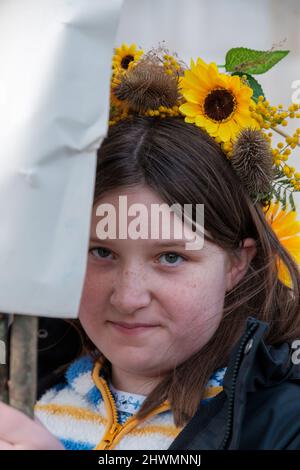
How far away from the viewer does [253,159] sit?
1.42m

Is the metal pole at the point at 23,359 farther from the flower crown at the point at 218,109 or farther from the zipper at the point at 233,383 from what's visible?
the flower crown at the point at 218,109

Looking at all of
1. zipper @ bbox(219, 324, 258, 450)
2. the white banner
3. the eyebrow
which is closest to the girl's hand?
the white banner

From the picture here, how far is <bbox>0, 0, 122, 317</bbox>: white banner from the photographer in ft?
3.05

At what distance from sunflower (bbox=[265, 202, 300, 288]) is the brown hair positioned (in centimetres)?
7

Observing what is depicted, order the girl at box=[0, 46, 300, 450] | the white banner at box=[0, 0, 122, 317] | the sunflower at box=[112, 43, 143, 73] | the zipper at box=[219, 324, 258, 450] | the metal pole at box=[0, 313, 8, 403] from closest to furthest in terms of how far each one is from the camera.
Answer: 1. the white banner at box=[0, 0, 122, 317]
2. the metal pole at box=[0, 313, 8, 403]
3. the zipper at box=[219, 324, 258, 450]
4. the girl at box=[0, 46, 300, 450]
5. the sunflower at box=[112, 43, 143, 73]

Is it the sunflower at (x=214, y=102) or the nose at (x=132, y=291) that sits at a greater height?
the sunflower at (x=214, y=102)

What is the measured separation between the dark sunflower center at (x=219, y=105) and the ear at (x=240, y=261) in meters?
0.26

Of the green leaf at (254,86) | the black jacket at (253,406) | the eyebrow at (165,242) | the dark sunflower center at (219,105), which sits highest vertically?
the green leaf at (254,86)

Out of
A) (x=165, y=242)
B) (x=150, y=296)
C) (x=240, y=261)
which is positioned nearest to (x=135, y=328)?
(x=150, y=296)

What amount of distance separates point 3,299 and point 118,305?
1.42 ft

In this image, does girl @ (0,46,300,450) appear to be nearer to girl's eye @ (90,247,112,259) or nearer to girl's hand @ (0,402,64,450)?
girl's eye @ (90,247,112,259)

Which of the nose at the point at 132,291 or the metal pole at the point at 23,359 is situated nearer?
the metal pole at the point at 23,359

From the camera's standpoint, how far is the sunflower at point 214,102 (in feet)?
4.78

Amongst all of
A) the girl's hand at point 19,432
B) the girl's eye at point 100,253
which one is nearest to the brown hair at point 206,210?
the girl's eye at point 100,253
